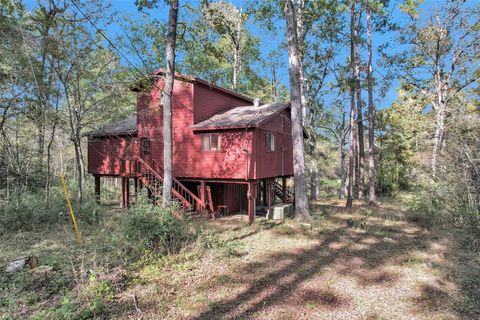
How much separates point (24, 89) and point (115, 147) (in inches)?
219

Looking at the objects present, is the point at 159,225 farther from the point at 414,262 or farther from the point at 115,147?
the point at 115,147

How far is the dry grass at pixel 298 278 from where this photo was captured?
4629 mm

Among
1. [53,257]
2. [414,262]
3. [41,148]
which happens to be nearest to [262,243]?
[414,262]

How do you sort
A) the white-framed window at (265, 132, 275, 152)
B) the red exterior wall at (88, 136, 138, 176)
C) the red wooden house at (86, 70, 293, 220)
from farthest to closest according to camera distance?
the red exterior wall at (88, 136, 138, 176), the white-framed window at (265, 132, 275, 152), the red wooden house at (86, 70, 293, 220)

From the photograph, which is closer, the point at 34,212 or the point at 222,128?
the point at 34,212

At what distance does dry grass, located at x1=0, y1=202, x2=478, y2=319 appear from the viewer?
463 centimetres

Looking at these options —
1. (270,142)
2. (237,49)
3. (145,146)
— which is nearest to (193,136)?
(145,146)

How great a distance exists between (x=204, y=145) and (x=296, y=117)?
4436mm

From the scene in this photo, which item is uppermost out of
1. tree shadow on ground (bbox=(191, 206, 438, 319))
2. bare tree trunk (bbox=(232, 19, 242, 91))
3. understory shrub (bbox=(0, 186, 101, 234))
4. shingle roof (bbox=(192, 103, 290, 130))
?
bare tree trunk (bbox=(232, 19, 242, 91))

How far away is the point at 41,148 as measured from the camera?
44.5 feet

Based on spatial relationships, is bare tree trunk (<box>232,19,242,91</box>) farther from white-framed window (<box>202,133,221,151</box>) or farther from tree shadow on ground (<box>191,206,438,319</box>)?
tree shadow on ground (<box>191,206,438,319</box>)

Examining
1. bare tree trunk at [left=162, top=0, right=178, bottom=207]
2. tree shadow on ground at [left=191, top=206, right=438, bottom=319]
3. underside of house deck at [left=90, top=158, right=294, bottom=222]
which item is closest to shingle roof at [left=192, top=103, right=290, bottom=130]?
underside of house deck at [left=90, top=158, right=294, bottom=222]

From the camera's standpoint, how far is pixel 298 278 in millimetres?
6016

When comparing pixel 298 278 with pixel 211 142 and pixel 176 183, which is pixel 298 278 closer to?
pixel 211 142
